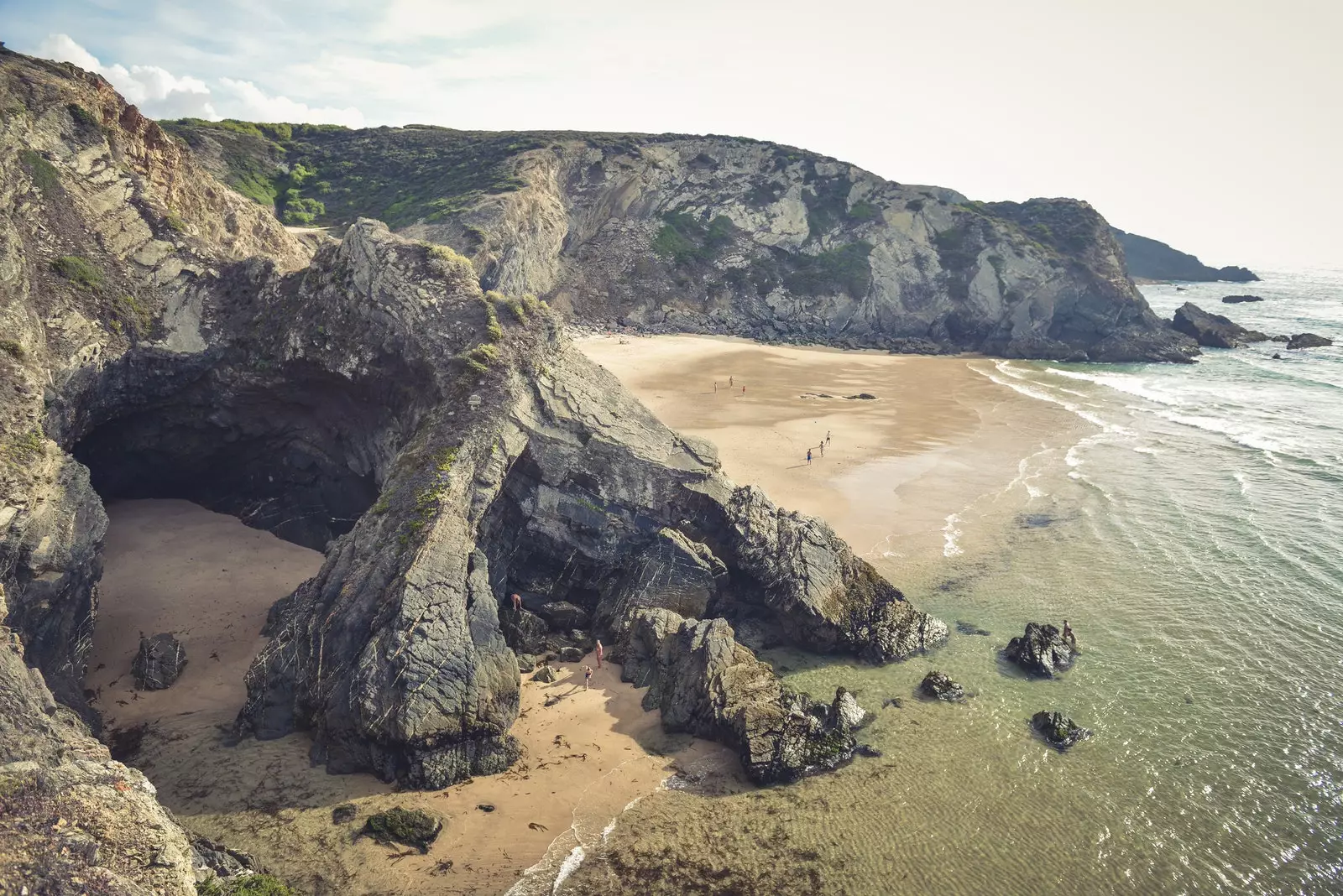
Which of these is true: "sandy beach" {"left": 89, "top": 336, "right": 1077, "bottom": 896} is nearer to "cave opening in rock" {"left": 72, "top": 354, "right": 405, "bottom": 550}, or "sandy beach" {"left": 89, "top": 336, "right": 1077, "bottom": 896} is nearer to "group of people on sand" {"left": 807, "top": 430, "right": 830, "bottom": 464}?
"group of people on sand" {"left": 807, "top": 430, "right": 830, "bottom": 464}

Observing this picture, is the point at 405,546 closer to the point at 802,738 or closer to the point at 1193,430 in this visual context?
the point at 802,738

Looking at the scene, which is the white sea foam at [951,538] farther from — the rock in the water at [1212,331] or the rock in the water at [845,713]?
the rock in the water at [1212,331]

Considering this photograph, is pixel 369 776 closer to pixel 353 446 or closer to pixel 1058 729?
pixel 353 446

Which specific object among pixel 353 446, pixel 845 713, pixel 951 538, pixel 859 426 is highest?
pixel 353 446

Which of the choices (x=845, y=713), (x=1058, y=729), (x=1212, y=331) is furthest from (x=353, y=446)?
(x=1212, y=331)

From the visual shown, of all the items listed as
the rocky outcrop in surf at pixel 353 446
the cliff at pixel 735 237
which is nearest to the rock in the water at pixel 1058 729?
the rocky outcrop in surf at pixel 353 446
